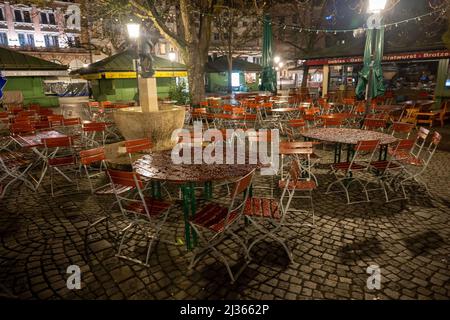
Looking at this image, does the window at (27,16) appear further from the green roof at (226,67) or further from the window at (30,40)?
the green roof at (226,67)

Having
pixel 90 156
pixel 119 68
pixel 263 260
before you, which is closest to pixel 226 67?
pixel 119 68

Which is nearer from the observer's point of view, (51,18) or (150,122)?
(150,122)

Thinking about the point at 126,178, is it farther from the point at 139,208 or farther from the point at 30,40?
the point at 30,40

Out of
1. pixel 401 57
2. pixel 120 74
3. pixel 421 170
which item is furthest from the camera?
pixel 120 74

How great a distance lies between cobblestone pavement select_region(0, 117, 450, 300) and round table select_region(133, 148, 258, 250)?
545mm

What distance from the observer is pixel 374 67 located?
8812mm

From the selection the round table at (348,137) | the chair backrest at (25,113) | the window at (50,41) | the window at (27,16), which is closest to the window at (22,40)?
the window at (27,16)

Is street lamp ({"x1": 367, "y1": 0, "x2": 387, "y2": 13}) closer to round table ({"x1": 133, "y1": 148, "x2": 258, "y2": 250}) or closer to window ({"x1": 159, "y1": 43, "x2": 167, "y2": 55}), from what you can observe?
round table ({"x1": 133, "y1": 148, "x2": 258, "y2": 250})

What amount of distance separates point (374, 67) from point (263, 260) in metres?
7.88

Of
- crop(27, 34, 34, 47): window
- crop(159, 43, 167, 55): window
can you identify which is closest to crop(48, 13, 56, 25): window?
crop(27, 34, 34, 47): window

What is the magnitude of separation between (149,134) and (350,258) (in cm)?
491

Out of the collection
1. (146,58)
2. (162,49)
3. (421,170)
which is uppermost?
(162,49)

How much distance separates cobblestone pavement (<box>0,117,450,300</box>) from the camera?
284 cm

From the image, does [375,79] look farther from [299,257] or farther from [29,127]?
[29,127]
